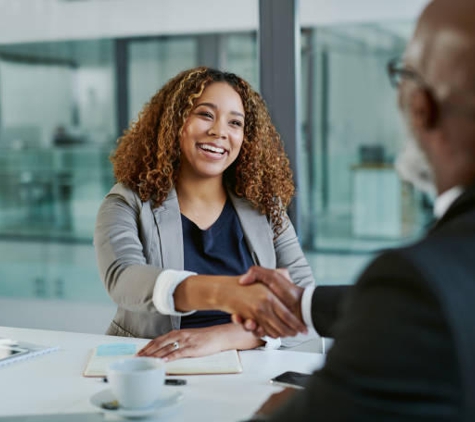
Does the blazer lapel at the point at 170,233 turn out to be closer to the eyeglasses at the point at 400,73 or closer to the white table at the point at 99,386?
the white table at the point at 99,386

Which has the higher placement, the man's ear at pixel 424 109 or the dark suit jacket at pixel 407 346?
the man's ear at pixel 424 109

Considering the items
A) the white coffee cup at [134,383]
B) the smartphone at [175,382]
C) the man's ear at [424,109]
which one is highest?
the man's ear at [424,109]

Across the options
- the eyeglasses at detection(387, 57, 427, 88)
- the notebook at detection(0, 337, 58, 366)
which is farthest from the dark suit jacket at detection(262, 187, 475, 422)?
the notebook at detection(0, 337, 58, 366)

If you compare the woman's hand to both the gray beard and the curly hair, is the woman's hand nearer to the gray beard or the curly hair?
the curly hair

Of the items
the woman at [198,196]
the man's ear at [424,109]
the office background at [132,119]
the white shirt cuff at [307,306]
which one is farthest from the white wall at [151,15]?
the man's ear at [424,109]

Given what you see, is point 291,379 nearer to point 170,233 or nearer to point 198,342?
point 198,342

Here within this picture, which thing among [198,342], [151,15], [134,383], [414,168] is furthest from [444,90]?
[151,15]

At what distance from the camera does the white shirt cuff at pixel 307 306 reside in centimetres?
172

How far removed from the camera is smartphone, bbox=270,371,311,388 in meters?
1.63

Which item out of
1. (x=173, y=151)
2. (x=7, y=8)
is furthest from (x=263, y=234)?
(x=7, y=8)

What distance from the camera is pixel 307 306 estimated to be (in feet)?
5.67

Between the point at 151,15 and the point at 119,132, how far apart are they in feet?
2.46

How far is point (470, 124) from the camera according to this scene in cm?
96

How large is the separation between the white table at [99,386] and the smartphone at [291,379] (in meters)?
0.02
